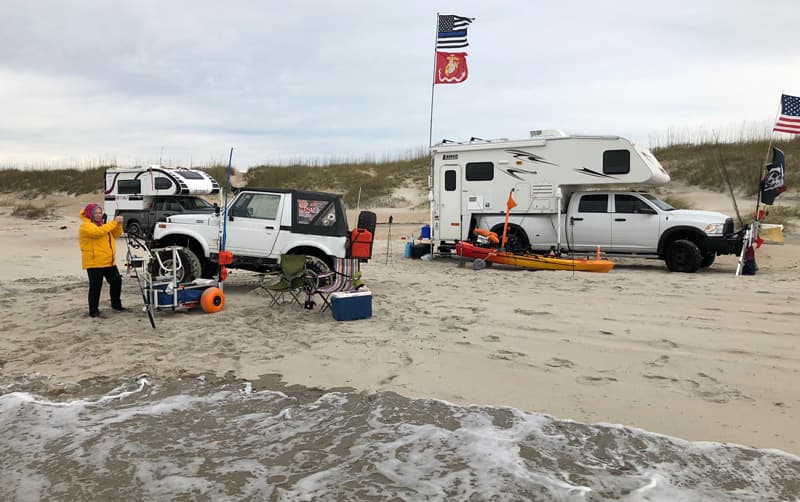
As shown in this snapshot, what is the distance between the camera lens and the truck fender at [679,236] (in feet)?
41.4

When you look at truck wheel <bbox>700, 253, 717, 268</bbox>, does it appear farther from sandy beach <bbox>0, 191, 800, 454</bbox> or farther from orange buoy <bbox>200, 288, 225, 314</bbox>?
orange buoy <bbox>200, 288, 225, 314</bbox>

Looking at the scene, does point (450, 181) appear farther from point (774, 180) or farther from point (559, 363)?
point (559, 363)

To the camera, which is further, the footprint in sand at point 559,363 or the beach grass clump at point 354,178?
the beach grass clump at point 354,178

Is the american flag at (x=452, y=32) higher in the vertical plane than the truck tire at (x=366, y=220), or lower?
higher

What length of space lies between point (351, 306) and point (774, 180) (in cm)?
894

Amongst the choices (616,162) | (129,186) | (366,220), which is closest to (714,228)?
(616,162)

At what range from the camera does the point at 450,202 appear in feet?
48.5

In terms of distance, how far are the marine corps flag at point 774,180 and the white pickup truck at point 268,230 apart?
7.71 metres

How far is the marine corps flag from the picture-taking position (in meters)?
12.1

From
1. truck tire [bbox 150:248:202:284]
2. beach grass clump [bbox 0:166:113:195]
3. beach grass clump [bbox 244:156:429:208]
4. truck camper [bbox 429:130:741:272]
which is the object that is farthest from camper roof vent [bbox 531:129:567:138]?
beach grass clump [bbox 0:166:113:195]

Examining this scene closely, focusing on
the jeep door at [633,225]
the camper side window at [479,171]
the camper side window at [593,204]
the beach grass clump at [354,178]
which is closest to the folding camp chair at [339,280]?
the camper side window at [479,171]

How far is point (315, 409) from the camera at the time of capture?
509cm

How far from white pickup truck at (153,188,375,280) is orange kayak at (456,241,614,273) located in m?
3.83

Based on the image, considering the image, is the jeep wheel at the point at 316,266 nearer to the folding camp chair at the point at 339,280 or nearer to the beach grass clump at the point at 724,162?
the folding camp chair at the point at 339,280
